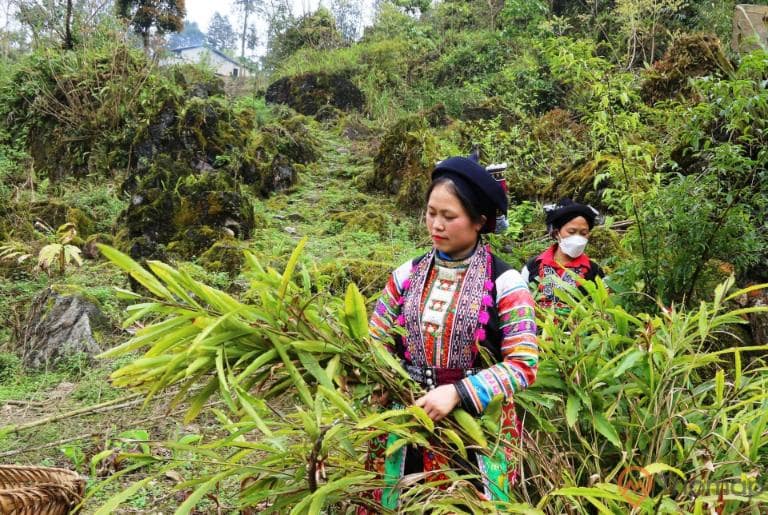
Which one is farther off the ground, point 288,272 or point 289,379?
point 288,272

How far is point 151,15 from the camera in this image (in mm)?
15516

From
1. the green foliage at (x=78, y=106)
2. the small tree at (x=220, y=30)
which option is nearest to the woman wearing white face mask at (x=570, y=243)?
the green foliage at (x=78, y=106)

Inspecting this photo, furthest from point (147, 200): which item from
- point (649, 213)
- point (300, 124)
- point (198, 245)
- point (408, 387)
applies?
point (408, 387)

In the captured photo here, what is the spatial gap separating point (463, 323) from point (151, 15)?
656 inches

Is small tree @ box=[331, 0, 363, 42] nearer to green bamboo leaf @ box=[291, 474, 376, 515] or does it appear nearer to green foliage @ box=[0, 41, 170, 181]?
green foliage @ box=[0, 41, 170, 181]

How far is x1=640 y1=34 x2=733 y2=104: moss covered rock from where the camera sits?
22.8 feet

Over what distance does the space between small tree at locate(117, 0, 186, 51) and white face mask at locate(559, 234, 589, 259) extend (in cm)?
1438

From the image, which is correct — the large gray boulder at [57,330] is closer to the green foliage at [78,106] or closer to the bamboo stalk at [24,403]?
the bamboo stalk at [24,403]

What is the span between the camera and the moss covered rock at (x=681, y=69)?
6953mm

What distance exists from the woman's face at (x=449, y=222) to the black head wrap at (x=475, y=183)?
0.11 feet

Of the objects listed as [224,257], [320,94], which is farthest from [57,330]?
[320,94]

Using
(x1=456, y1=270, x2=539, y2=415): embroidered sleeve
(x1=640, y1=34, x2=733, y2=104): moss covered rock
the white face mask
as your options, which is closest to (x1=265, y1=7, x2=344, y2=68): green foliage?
(x1=640, y1=34, x2=733, y2=104): moss covered rock

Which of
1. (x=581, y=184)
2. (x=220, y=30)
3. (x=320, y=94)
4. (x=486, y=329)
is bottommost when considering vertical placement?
(x=486, y=329)

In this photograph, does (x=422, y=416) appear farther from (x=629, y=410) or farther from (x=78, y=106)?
(x=78, y=106)
